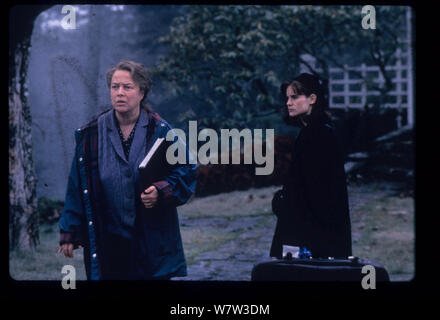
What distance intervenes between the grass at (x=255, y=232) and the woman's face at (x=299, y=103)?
84 centimetres

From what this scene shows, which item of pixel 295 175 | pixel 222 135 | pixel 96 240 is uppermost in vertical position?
pixel 222 135

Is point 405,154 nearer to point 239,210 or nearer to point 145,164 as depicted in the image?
point 239,210

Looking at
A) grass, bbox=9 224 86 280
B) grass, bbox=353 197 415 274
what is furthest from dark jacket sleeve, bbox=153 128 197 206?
grass, bbox=353 197 415 274

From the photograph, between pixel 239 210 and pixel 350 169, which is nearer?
pixel 350 169

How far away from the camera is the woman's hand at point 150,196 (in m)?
4.30

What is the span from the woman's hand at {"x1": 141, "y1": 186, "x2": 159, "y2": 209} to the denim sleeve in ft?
1.57

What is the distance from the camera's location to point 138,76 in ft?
14.9

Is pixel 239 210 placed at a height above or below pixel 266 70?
below

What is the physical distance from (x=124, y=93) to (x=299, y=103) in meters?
1.35

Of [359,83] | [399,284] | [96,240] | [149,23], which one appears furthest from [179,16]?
[399,284]

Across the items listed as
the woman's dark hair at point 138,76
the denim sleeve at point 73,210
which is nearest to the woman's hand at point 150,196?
the denim sleeve at point 73,210

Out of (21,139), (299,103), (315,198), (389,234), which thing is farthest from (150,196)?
(389,234)
